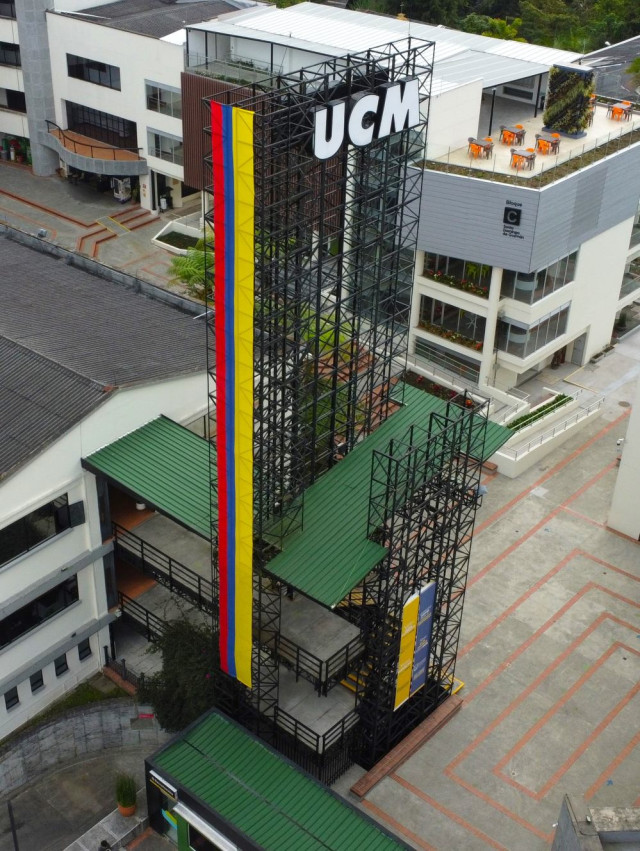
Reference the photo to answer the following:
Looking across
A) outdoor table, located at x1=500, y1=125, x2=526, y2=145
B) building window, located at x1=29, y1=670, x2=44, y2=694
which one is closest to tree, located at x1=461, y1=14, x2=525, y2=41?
outdoor table, located at x1=500, y1=125, x2=526, y2=145

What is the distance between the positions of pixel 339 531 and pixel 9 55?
214ft

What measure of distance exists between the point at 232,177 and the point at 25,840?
87.6ft

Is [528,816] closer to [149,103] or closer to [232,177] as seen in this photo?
[232,177]

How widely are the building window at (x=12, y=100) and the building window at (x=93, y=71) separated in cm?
650

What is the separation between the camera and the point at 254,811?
38.1 m

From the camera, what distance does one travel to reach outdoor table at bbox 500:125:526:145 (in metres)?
67.2

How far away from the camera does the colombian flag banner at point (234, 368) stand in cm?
3319

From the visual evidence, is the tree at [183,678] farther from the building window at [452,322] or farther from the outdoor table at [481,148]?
the outdoor table at [481,148]

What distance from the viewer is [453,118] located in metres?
65.2

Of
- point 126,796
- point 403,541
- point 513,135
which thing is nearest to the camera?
point 403,541

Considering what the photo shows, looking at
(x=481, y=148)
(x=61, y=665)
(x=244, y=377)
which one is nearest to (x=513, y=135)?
(x=481, y=148)

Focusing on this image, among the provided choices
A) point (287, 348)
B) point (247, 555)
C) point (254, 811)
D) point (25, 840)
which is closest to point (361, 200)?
point (287, 348)

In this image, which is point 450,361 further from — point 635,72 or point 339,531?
point 635,72

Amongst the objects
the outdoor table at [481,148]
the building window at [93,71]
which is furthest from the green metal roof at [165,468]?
the building window at [93,71]
